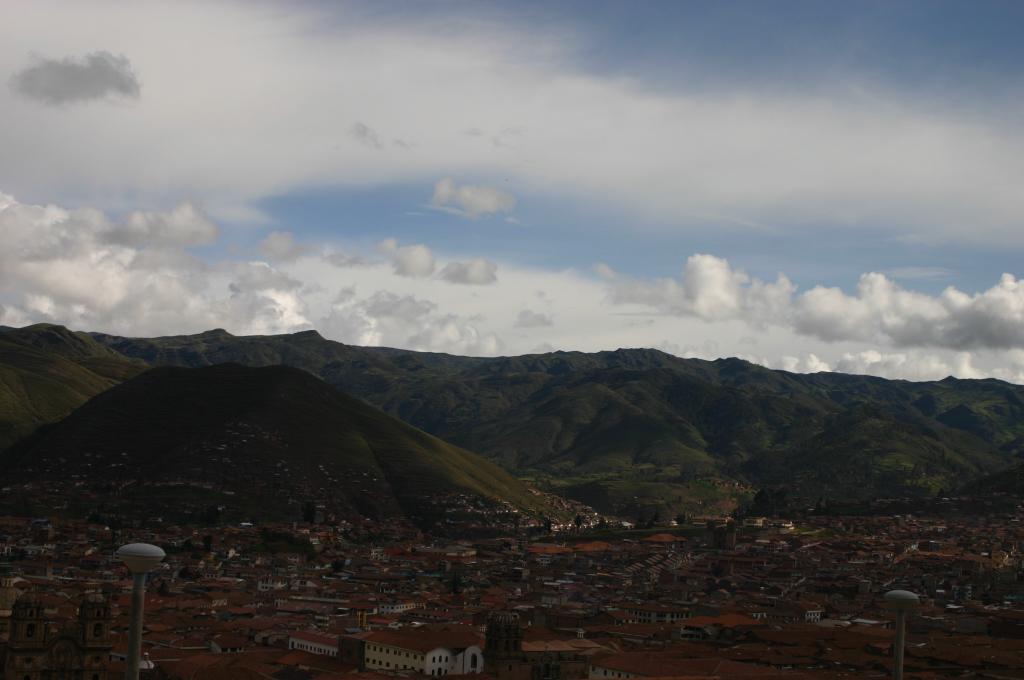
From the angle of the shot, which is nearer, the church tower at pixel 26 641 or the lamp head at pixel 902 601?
the lamp head at pixel 902 601

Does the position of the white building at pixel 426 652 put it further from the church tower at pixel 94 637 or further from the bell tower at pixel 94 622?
the bell tower at pixel 94 622

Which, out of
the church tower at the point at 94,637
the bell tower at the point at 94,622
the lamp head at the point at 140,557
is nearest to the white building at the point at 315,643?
the church tower at the point at 94,637

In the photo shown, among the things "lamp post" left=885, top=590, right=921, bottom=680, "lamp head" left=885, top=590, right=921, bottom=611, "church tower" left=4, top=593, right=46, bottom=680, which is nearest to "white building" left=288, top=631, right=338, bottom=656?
"church tower" left=4, top=593, right=46, bottom=680

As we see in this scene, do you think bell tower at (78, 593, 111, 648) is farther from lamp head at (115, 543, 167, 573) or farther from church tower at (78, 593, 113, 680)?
lamp head at (115, 543, 167, 573)

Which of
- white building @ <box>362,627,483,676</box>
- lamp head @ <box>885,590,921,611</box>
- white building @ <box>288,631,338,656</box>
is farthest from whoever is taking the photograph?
white building @ <box>288,631,338,656</box>

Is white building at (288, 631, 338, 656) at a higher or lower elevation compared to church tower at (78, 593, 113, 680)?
lower

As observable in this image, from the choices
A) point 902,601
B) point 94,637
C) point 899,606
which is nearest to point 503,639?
point 94,637

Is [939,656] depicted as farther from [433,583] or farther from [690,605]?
[433,583]

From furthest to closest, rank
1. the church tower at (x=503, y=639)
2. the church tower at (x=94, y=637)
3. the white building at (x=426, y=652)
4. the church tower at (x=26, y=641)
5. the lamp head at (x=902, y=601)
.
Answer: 1. the white building at (x=426, y=652)
2. the church tower at (x=503, y=639)
3. the church tower at (x=94, y=637)
4. the church tower at (x=26, y=641)
5. the lamp head at (x=902, y=601)

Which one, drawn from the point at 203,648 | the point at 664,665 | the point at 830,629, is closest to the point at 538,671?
the point at 664,665

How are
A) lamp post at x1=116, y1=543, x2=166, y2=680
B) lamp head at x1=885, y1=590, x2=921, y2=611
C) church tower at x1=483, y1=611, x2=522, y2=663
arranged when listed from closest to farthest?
lamp post at x1=116, y1=543, x2=166, y2=680 → lamp head at x1=885, y1=590, x2=921, y2=611 → church tower at x1=483, y1=611, x2=522, y2=663
